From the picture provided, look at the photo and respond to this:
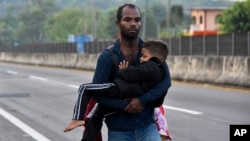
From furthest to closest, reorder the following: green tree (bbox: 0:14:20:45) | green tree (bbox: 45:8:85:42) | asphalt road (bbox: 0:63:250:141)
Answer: green tree (bbox: 45:8:85:42) → green tree (bbox: 0:14:20:45) → asphalt road (bbox: 0:63:250:141)

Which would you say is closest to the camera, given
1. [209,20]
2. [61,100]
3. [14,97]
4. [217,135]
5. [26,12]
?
[217,135]

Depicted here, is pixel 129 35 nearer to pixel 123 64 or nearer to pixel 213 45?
pixel 123 64

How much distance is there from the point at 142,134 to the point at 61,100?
12706 mm

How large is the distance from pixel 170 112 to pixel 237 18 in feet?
296

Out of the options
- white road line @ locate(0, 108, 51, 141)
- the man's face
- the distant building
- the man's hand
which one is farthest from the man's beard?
the distant building

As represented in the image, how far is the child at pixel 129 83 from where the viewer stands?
4.74 meters

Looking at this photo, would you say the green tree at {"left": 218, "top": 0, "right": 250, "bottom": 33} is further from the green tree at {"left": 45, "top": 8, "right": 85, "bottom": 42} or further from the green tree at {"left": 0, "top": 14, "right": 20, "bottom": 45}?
the green tree at {"left": 45, "top": 8, "right": 85, "bottom": 42}

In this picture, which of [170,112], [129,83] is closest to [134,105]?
[129,83]

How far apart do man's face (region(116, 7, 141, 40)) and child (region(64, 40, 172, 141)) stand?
0.12 metres

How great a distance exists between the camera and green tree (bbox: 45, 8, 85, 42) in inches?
7411

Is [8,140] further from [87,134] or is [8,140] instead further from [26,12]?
[26,12]

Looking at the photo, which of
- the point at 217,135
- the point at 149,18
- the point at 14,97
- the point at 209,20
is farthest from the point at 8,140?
the point at 149,18

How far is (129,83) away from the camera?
4.74 metres

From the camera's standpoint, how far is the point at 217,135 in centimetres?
1036
